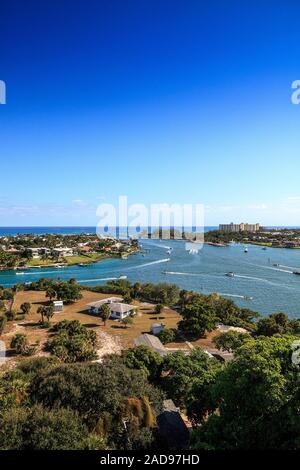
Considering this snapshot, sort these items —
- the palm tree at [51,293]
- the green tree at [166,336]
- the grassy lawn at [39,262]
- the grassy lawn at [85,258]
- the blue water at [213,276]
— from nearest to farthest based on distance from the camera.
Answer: the green tree at [166,336] → the palm tree at [51,293] → the blue water at [213,276] → the grassy lawn at [39,262] → the grassy lawn at [85,258]

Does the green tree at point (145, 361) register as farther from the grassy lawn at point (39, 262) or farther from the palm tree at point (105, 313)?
the grassy lawn at point (39, 262)

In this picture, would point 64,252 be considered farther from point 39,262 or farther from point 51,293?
point 51,293

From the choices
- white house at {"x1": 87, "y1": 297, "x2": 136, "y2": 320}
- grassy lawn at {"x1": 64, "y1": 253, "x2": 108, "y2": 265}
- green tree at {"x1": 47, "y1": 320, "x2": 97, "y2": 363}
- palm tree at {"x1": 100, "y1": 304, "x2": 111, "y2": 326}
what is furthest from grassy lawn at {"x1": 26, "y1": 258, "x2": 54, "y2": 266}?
green tree at {"x1": 47, "y1": 320, "x2": 97, "y2": 363}

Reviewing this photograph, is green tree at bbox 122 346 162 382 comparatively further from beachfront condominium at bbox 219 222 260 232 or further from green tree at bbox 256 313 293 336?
beachfront condominium at bbox 219 222 260 232

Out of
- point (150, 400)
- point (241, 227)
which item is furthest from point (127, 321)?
point (241, 227)

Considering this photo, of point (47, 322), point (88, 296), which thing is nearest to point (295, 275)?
point (88, 296)

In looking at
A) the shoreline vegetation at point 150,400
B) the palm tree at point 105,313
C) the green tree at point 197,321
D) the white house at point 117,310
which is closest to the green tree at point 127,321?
the white house at point 117,310

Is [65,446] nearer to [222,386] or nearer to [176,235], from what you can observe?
[222,386]

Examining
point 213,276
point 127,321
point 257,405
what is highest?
point 257,405

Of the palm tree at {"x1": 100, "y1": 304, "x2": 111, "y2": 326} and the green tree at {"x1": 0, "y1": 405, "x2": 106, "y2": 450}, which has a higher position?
the green tree at {"x1": 0, "y1": 405, "x2": 106, "y2": 450}
